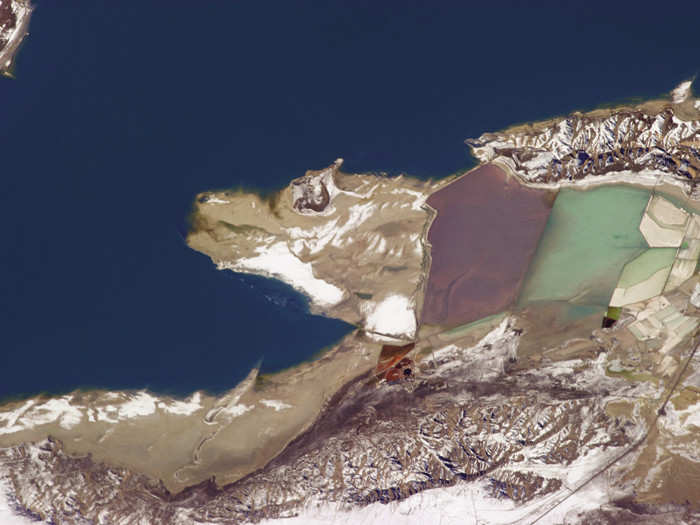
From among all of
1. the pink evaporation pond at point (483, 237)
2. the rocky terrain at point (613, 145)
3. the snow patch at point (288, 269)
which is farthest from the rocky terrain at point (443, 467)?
the rocky terrain at point (613, 145)

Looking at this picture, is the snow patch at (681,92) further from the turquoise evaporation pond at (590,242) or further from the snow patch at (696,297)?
the snow patch at (696,297)

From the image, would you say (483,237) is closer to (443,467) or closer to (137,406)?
(443,467)

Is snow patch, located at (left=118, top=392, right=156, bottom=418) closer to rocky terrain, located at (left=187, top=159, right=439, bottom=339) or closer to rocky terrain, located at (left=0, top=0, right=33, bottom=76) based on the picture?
rocky terrain, located at (left=187, top=159, right=439, bottom=339)

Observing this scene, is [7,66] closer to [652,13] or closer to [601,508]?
[652,13]

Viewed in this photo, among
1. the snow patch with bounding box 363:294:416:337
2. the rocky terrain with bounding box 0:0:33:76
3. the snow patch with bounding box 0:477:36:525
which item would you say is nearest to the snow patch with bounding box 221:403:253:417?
the snow patch with bounding box 363:294:416:337

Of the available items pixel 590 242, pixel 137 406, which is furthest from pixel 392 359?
pixel 137 406

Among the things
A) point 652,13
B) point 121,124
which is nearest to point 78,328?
point 121,124
